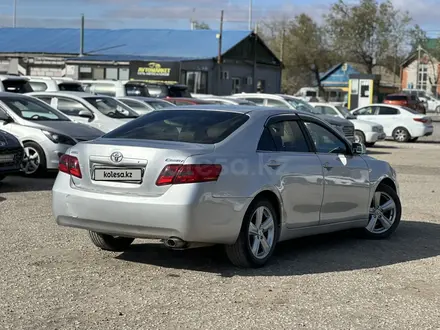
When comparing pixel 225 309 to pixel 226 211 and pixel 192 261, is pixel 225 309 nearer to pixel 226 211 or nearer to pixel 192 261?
pixel 226 211

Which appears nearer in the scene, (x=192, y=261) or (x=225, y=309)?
(x=225, y=309)

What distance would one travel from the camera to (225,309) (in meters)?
5.78

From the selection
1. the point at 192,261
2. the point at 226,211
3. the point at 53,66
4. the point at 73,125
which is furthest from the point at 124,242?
the point at 53,66

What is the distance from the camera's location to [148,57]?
161 ft

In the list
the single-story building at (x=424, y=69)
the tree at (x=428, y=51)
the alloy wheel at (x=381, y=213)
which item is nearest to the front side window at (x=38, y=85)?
the alloy wheel at (x=381, y=213)

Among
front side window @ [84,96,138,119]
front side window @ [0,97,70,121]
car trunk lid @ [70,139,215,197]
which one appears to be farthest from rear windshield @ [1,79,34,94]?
car trunk lid @ [70,139,215,197]

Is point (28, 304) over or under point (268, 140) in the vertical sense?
under

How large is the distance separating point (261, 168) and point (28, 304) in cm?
244

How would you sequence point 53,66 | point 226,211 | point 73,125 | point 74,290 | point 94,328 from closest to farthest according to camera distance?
point 94,328 → point 74,290 → point 226,211 → point 73,125 → point 53,66

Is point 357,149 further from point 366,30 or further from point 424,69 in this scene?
point 424,69

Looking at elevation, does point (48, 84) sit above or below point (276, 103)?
above

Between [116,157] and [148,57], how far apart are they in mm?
43258

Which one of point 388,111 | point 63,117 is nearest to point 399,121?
point 388,111

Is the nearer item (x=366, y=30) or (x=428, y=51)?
(x=366, y=30)
